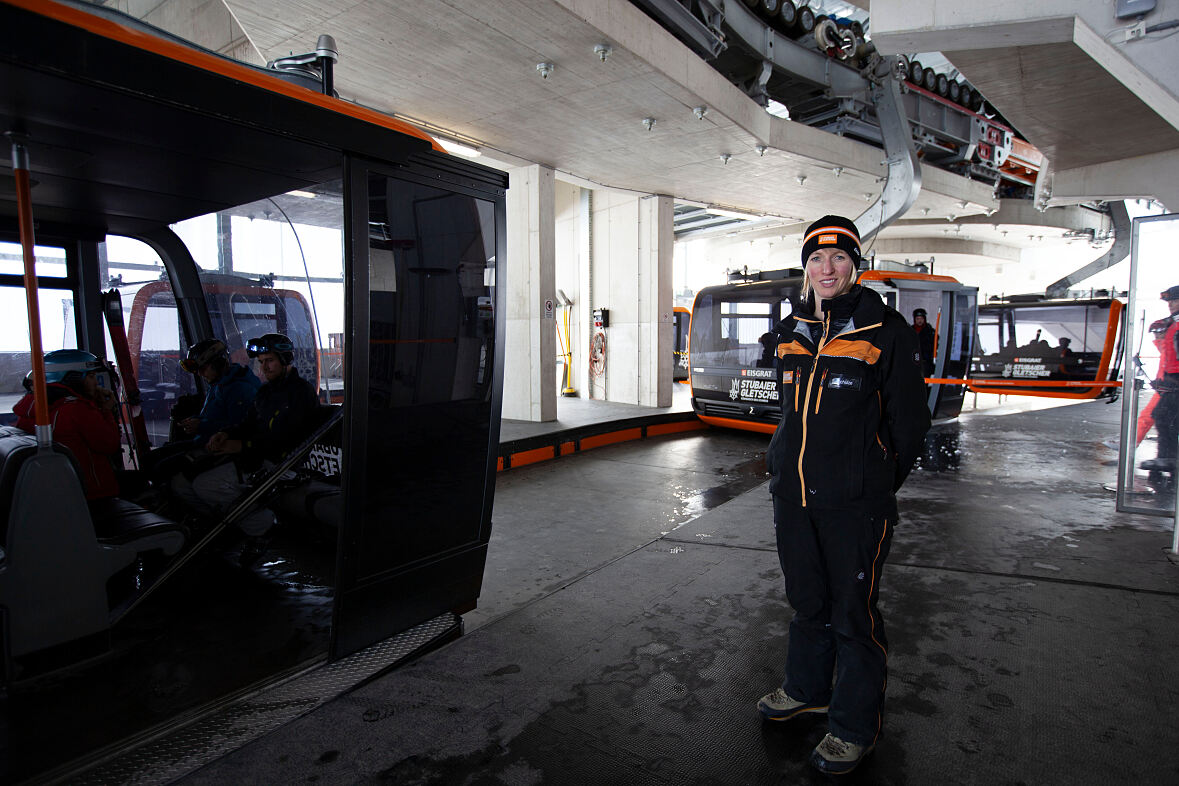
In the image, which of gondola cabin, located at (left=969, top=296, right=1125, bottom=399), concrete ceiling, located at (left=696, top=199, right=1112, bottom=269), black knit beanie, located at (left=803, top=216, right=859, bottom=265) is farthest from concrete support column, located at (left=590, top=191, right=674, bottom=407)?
black knit beanie, located at (left=803, top=216, right=859, bottom=265)

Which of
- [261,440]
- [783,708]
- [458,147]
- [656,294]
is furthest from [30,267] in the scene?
[656,294]

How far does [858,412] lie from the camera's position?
7.11 feet

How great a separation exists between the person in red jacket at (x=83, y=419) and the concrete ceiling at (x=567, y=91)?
3.30 m

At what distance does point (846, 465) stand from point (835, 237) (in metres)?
0.81

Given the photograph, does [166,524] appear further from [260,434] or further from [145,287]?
[145,287]

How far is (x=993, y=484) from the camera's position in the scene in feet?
21.3

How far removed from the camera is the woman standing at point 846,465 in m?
2.16

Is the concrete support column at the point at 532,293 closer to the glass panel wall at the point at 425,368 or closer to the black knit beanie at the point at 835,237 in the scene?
the glass panel wall at the point at 425,368

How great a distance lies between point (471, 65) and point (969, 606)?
6.08 meters

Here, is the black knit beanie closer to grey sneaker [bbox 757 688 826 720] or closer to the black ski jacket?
the black ski jacket

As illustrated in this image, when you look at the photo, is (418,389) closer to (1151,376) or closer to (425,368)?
(425,368)

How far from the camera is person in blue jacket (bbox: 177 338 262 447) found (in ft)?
14.9

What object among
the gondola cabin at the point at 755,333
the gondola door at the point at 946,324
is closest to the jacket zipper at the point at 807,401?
the gondola cabin at the point at 755,333

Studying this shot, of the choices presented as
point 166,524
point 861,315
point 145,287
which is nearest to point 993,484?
point 861,315
